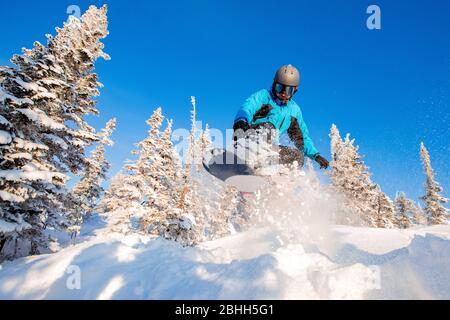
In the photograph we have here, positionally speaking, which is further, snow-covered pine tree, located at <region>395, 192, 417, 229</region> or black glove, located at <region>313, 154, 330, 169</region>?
snow-covered pine tree, located at <region>395, 192, 417, 229</region>

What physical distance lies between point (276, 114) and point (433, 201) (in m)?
30.7

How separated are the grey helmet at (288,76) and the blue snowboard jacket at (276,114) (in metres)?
0.62

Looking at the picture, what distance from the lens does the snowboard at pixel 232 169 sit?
8.18m

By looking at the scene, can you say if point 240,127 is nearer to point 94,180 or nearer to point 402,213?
point 94,180

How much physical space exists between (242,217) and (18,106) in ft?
91.4

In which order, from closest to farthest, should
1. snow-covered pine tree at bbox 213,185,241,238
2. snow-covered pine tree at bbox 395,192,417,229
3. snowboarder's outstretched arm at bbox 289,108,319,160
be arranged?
snowboarder's outstretched arm at bbox 289,108,319,160, snow-covered pine tree at bbox 213,185,241,238, snow-covered pine tree at bbox 395,192,417,229

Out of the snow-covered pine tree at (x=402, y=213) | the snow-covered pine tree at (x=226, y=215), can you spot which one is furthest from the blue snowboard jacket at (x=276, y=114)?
the snow-covered pine tree at (x=402, y=213)

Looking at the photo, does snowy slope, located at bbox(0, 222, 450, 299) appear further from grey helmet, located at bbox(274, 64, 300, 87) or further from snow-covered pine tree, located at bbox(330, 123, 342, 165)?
snow-covered pine tree, located at bbox(330, 123, 342, 165)

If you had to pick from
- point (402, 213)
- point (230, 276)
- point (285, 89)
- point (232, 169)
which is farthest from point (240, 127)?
point (402, 213)

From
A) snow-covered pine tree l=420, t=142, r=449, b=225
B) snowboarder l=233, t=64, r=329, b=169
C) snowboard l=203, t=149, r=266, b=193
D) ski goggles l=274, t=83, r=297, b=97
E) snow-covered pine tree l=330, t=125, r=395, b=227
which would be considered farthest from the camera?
snow-covered pine tree l=420, t=142, r=449, b=225

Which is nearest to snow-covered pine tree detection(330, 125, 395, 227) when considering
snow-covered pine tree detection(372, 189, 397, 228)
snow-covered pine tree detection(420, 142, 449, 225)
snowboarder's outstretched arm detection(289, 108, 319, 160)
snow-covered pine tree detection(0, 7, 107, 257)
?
snow-covered pine tree detection(372, 189, 397, 228)

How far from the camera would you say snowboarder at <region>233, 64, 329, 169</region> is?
7984 mm

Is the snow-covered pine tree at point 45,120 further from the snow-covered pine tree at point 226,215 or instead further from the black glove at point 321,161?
the snow-covered pine tree at point 226,215
